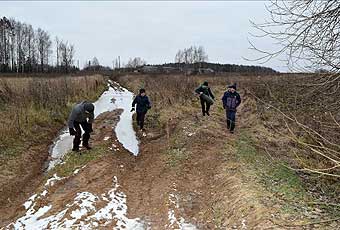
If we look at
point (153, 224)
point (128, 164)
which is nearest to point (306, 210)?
point (153, 224)

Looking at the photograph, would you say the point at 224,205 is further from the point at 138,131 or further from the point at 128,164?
the point at 138,131

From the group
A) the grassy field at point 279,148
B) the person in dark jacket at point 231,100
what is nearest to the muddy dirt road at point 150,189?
the grassy field at point 279,148

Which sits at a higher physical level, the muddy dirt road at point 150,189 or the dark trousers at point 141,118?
the dark trousers at point 141,118

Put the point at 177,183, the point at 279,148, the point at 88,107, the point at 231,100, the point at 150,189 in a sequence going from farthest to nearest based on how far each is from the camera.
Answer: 1. the point at 231,100
2. the point at 279,148
3. the point at 88,107
4. the point at 177,183
5. the point at 150,189

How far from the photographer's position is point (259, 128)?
15148mm

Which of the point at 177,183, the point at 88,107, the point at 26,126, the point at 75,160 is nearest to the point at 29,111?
the point at 26,126

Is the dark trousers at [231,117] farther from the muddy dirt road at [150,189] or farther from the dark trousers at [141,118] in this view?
the dark trousers at [141,118]

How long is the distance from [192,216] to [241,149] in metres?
4.56

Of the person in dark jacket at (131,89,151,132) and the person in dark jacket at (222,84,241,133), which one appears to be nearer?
the person in dark jacket at (222,84,241,133)

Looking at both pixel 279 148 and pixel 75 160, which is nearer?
pixel 75 160

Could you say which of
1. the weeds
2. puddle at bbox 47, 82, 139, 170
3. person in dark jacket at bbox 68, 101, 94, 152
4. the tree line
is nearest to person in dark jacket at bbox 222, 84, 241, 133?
puddle at bbox 47, 82, 139, 170

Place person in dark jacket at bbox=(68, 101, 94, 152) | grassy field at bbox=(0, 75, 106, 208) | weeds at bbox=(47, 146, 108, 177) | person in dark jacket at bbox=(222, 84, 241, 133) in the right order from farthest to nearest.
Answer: person in dark jacket at bbox=(222, 84, 241, 133) < person in dark jacket at bbox=(68, 101, 94, 152) < grassy field at bbox=(0, 75, 106, 208) < weeds at bbox=(47, 146, 108, 177)

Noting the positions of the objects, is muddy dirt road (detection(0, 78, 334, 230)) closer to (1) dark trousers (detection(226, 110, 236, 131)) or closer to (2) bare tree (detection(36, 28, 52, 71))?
(1) dark trousers (detection(226, 110, 236, 131))

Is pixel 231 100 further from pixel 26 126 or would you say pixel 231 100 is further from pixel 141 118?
pixel 26 126
